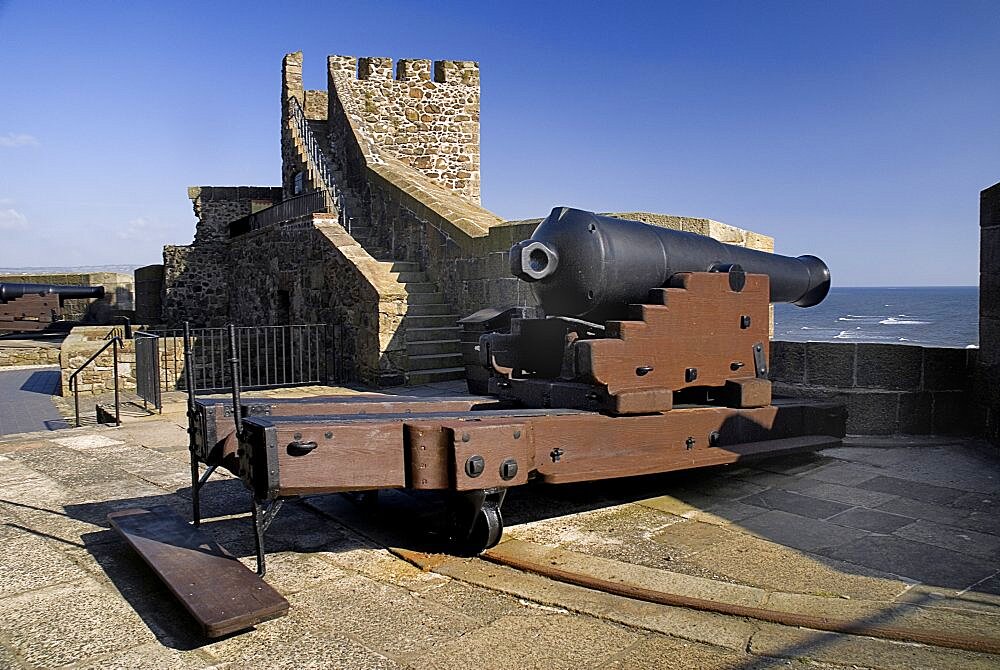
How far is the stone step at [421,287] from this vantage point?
1135 centimetres

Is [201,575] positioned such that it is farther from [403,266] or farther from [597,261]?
[403,266]

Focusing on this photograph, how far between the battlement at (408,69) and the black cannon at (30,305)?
1145 centimetres

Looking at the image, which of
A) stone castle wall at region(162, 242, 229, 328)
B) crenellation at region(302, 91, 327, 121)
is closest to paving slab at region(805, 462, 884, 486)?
crenellation at region(302, 91, 327, 121)

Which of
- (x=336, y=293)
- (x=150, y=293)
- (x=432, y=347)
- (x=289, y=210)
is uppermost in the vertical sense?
(x=289, y=210)

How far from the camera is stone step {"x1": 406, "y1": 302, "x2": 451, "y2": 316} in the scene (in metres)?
10.9

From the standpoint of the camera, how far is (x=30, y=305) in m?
22.8

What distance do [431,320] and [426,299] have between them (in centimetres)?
46

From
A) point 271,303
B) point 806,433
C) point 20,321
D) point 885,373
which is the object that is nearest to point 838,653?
point 806,433

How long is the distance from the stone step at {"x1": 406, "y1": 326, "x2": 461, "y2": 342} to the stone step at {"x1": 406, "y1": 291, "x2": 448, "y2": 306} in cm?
51

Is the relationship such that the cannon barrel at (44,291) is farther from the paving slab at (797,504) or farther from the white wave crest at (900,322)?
the white wave crest at (900,322)

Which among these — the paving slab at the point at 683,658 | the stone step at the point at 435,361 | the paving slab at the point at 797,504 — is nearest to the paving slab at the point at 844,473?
the paving slab at the point at 797,504

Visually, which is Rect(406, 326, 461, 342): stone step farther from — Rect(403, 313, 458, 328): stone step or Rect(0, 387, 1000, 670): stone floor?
Rect(0, 387, 1000, 670): stone floor

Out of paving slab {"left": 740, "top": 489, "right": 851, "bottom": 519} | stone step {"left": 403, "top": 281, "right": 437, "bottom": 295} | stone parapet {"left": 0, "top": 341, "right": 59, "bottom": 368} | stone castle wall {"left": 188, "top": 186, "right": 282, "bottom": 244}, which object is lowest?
paving slab {"left": 740, "top": 489, "right": 851, "bottom": 519}

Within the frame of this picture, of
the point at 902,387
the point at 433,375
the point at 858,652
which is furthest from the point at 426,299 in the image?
the point at 858,652
